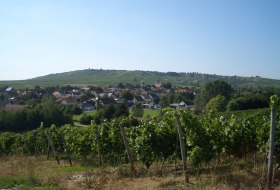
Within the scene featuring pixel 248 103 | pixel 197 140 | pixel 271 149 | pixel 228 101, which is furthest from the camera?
pixel 228 101

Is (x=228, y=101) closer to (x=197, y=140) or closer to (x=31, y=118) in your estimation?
(x=31, y=118)

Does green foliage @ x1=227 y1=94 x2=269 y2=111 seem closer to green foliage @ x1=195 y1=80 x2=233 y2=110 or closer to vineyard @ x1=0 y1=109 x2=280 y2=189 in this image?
green foliage @ x1=195 y1=80 x2=233 y2=110

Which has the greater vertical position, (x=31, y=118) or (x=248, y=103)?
(x=248, y=103)

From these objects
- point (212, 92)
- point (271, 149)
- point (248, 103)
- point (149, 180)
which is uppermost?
point (271, 149)

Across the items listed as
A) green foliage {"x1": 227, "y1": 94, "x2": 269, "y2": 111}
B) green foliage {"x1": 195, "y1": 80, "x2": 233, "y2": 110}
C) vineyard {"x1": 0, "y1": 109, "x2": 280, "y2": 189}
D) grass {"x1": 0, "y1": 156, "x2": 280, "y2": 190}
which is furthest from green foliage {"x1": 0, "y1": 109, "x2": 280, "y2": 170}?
green foliage {"x1": 195, "y1": 80, "x2": 233, "y2": 110}

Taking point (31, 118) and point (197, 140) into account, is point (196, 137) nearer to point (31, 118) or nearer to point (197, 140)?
point (197, 140)

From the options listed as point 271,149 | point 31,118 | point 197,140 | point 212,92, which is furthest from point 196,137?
point 212,92

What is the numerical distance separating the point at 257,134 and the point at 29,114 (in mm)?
50273

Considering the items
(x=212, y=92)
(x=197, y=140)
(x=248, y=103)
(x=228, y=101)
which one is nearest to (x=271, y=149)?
(x=197, y=140)

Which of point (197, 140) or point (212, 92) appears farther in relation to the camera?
point (212, 92)

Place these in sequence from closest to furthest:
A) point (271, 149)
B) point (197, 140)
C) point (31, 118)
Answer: point (271, 149) < point (197, 140) < point (31, 118)

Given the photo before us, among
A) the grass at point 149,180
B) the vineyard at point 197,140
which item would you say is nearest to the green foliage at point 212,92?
the vineyard at point 197,140

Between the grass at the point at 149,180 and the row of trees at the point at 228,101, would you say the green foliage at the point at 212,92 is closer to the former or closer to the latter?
the row of trees at the point at 228,101

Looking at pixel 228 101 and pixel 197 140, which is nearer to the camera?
pixel 197 140
